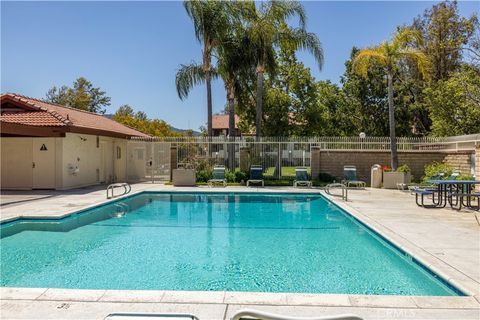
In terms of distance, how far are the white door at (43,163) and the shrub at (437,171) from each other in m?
16.2

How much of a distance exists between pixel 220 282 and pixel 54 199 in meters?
9.69

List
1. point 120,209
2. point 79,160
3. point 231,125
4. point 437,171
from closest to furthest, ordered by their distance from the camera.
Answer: point 120,209
point 437,171
point 79,160
point 231,125

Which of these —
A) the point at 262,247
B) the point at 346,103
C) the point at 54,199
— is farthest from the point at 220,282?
the point at 346,103

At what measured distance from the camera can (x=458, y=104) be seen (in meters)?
23.3

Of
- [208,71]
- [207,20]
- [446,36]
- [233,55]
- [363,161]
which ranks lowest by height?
[363,161]

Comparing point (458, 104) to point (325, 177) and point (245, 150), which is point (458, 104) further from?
point (245, 150)

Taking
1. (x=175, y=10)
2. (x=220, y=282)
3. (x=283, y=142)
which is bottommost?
(x=220, y=282)

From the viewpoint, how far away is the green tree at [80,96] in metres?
42.0

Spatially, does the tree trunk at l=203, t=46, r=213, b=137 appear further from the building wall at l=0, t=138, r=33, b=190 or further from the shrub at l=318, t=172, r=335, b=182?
the building wall at l=0, t=138, r=33, b=190

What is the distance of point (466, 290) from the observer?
4.65 m

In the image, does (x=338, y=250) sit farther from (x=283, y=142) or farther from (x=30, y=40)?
(x=30, y=40)

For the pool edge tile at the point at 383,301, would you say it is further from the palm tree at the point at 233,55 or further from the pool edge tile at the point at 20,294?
the palm tree at the point at 233,55

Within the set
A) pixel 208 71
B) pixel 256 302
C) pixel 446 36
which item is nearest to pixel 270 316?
pixel 256 302

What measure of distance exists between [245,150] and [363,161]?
6.35m
